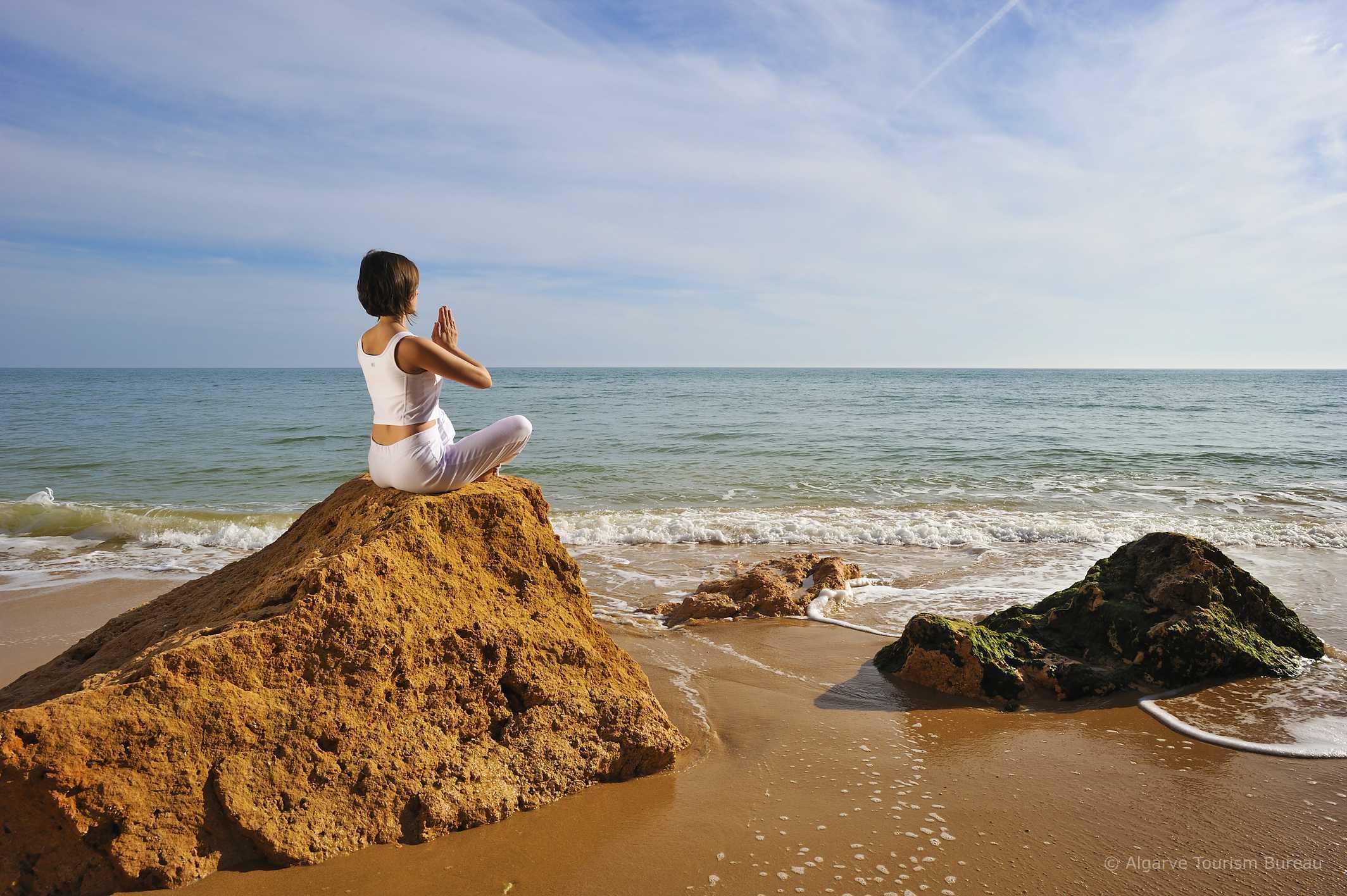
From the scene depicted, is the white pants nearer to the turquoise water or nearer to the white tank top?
the white tank top

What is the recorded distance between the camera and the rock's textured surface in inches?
251

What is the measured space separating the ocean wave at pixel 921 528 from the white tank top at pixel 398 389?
6.22m

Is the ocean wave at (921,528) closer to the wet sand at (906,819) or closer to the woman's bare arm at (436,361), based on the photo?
the wet sand at (906,819)

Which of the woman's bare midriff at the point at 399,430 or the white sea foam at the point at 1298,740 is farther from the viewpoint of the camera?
the white sea foam at the point at 1298,740

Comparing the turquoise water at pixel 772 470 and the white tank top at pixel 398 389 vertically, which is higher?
the white tank top at pixel 398 389

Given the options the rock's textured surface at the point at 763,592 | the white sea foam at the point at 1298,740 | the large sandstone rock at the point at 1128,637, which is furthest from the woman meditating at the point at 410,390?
the white sea foam at the point at 1298,740

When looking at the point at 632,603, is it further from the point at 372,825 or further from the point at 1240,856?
the point at 1240,856

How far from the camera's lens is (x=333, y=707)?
2.83 metres

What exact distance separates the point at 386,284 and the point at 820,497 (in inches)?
401

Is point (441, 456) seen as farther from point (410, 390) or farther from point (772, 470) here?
point (772, 470)

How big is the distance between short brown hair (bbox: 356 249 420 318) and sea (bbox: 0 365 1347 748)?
11.6 ft

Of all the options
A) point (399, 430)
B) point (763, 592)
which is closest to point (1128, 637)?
point (763, 592)

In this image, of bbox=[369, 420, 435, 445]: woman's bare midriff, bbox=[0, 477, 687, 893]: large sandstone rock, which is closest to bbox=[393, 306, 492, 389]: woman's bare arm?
bbox=[369, 420, 435, 445]: woman's bare midriff

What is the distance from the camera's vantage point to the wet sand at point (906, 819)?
264 cm
